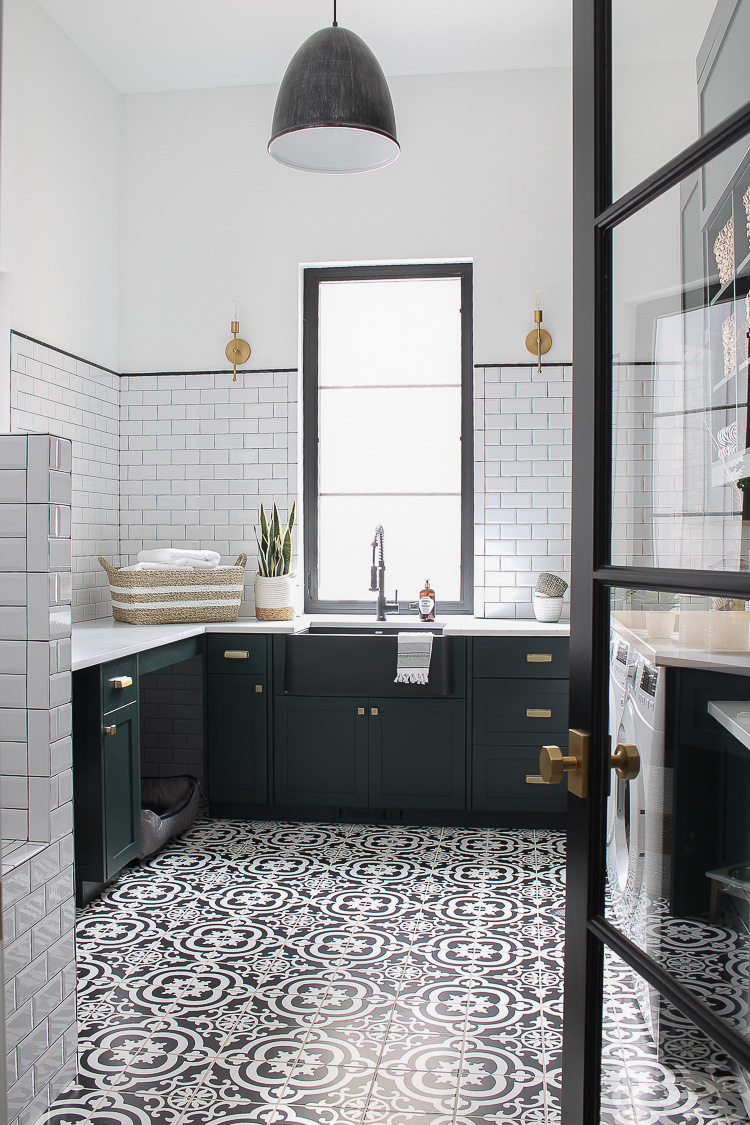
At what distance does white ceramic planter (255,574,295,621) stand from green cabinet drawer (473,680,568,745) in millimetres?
1016

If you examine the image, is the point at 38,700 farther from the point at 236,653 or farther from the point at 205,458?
the point at 205,458

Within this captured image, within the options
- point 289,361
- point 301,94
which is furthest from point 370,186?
point 301,94

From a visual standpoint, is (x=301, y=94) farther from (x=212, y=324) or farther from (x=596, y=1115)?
(x=596, y=1115)

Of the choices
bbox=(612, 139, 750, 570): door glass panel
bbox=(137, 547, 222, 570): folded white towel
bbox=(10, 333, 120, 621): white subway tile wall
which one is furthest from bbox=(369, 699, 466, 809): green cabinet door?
bbox=(612, 139, 750, 570): door glass panel

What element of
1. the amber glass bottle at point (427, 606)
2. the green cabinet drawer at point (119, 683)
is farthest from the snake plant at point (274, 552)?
the green cabinet drawer at point (119, 683)

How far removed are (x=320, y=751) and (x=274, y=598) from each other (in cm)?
78

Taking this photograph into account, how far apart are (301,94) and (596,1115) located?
2736 mm

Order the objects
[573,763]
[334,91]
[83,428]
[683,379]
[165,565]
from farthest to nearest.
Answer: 1. [83,428]
2. [165,565]
3. [334,91]
4. [573,763]
5. [683,379]

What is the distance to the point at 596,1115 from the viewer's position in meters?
1.21

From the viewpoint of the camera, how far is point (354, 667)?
3.92 meters

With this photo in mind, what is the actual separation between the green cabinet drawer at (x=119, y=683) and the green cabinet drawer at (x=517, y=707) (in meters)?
1.51

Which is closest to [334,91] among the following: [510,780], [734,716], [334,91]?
[334,91]

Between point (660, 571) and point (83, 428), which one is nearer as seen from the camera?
point (660, 571)

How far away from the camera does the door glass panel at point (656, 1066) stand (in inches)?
36.5
